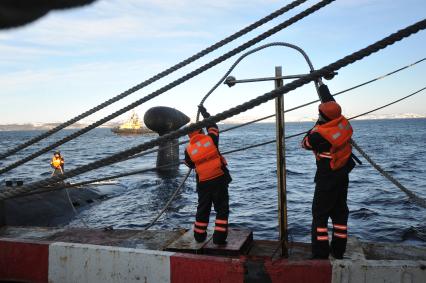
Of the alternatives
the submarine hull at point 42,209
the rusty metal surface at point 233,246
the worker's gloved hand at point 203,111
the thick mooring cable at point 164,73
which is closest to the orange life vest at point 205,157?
the worker's gloved hand at point 203,111

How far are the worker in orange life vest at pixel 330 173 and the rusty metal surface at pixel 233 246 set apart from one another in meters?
0.82

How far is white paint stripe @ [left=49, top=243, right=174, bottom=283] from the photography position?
3.79m

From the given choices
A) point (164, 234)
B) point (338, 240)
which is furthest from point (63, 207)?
point (338, 240)

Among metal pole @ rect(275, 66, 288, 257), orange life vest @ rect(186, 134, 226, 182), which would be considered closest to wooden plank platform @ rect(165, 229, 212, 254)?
orange life vest @ rect(186, 134, 226, 182)

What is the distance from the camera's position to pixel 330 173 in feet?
13.9

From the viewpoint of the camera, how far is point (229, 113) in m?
2.18

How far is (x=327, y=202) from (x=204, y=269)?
159cm

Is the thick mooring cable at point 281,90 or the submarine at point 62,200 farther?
the submarine at point 62,200

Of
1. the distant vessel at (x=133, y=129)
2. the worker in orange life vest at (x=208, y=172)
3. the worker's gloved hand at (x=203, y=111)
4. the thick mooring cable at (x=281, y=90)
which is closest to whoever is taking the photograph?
the thick mooring cable at (x=281, y=90)

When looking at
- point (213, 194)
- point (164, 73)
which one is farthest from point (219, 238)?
point (164, 73)

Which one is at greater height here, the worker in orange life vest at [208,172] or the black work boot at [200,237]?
the worker in orange life vest at [208,172]

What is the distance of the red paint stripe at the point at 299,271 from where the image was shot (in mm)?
3414

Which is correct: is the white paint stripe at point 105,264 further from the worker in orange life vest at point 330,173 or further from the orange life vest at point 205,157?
the worker in orange life vest at point 330,173

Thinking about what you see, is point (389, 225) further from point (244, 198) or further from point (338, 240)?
point (338, 240)
